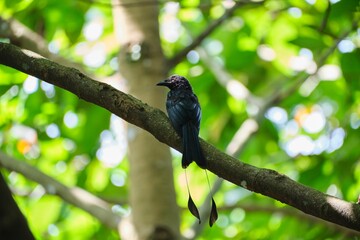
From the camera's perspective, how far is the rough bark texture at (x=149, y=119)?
2443 millimetres

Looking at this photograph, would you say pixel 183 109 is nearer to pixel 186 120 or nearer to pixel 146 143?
pixel 186 120

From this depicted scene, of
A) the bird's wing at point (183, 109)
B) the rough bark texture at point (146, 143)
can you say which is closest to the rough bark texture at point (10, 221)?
the bird's wing at point (183, 109)

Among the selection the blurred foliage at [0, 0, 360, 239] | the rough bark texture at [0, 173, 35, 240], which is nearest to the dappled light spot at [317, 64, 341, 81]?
the blurred foliage at [0, 0, 360, 239]

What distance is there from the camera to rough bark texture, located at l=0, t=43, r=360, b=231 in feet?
8.02

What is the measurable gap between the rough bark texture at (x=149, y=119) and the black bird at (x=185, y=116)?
48 mm

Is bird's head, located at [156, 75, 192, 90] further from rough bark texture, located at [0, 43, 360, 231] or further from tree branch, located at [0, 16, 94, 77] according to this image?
rough bark texture, located at [0, 43, 360, 231]

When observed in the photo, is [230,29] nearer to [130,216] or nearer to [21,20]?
[21,20]

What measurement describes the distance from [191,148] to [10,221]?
3.66 feet

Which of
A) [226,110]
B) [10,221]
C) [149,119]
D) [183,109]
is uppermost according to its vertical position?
[10,221]

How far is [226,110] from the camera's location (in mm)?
5848

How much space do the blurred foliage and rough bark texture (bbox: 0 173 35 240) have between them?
8.32ft

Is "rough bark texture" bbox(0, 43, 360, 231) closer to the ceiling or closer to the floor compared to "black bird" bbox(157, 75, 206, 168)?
closer to the ceiling

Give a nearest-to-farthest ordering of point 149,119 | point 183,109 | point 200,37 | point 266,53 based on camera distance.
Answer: point 149,119, point 183,109, point 200,37, point 266,53

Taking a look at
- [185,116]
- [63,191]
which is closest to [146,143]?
[63,191]
